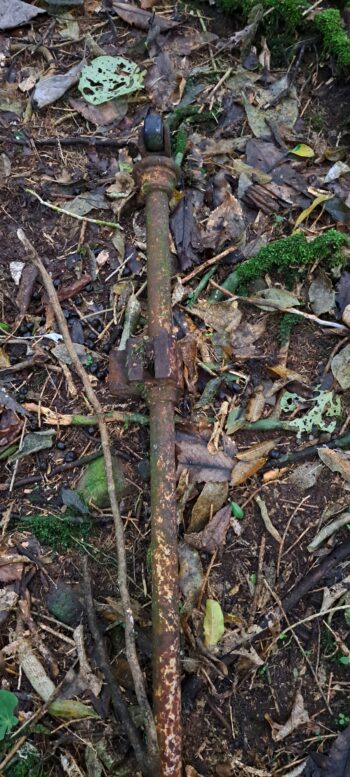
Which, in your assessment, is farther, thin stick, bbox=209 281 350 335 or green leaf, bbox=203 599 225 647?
thin stick, bbox=209 281 350 335

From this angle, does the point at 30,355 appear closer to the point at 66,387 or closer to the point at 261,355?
the point at 66,387

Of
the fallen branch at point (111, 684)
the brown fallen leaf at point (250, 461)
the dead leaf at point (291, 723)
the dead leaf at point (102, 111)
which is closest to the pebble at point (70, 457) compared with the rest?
the fallen branch at point (111, 684)

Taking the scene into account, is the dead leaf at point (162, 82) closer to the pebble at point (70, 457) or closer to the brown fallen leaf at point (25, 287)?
the brown fallen leaf at point (25, 287)

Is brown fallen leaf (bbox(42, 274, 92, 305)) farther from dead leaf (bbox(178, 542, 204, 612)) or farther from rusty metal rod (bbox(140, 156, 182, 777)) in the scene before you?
dead leaf (bbox(178, 542, 204, 612))

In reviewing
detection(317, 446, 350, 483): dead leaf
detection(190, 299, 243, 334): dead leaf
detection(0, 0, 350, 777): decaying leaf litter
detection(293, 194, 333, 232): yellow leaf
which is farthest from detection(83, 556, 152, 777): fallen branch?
detection(293, 194, 333, 232): yellow leaf

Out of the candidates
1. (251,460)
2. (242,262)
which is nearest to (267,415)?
(251,460)

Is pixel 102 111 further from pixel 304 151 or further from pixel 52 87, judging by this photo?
pixel 304 151
